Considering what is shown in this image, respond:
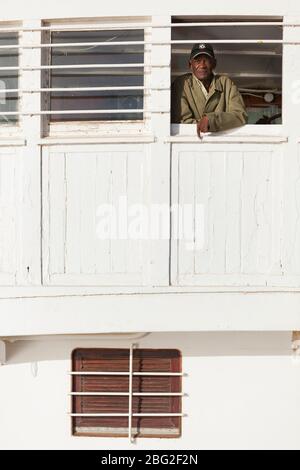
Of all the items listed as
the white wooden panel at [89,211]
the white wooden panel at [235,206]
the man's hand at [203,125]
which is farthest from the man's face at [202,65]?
the white wooden panel at [89,211]

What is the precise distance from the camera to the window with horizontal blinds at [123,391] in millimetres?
4902

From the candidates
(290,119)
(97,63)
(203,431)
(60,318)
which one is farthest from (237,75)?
Result: (203,431)

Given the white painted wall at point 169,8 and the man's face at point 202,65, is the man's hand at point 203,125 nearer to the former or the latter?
the man's face at point 202,65

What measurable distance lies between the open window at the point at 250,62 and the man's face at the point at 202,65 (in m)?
0.21

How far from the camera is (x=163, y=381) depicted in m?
4.92

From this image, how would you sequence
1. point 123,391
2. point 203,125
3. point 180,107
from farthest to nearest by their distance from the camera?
point 123,391 < point 180,107 < point 203,125

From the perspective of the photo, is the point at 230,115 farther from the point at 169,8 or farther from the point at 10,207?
the point at 10,207

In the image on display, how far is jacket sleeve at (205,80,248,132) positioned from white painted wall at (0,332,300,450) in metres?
1.47

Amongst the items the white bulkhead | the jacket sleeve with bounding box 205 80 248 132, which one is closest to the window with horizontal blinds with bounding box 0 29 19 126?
the white bulkhead

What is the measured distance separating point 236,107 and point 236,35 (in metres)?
0.69

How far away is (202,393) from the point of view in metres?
4.84

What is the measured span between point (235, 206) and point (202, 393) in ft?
4.55

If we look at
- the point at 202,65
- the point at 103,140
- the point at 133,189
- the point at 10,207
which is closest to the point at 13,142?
the point at 10,207

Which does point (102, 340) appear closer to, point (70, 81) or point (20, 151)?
point (20, 151)
